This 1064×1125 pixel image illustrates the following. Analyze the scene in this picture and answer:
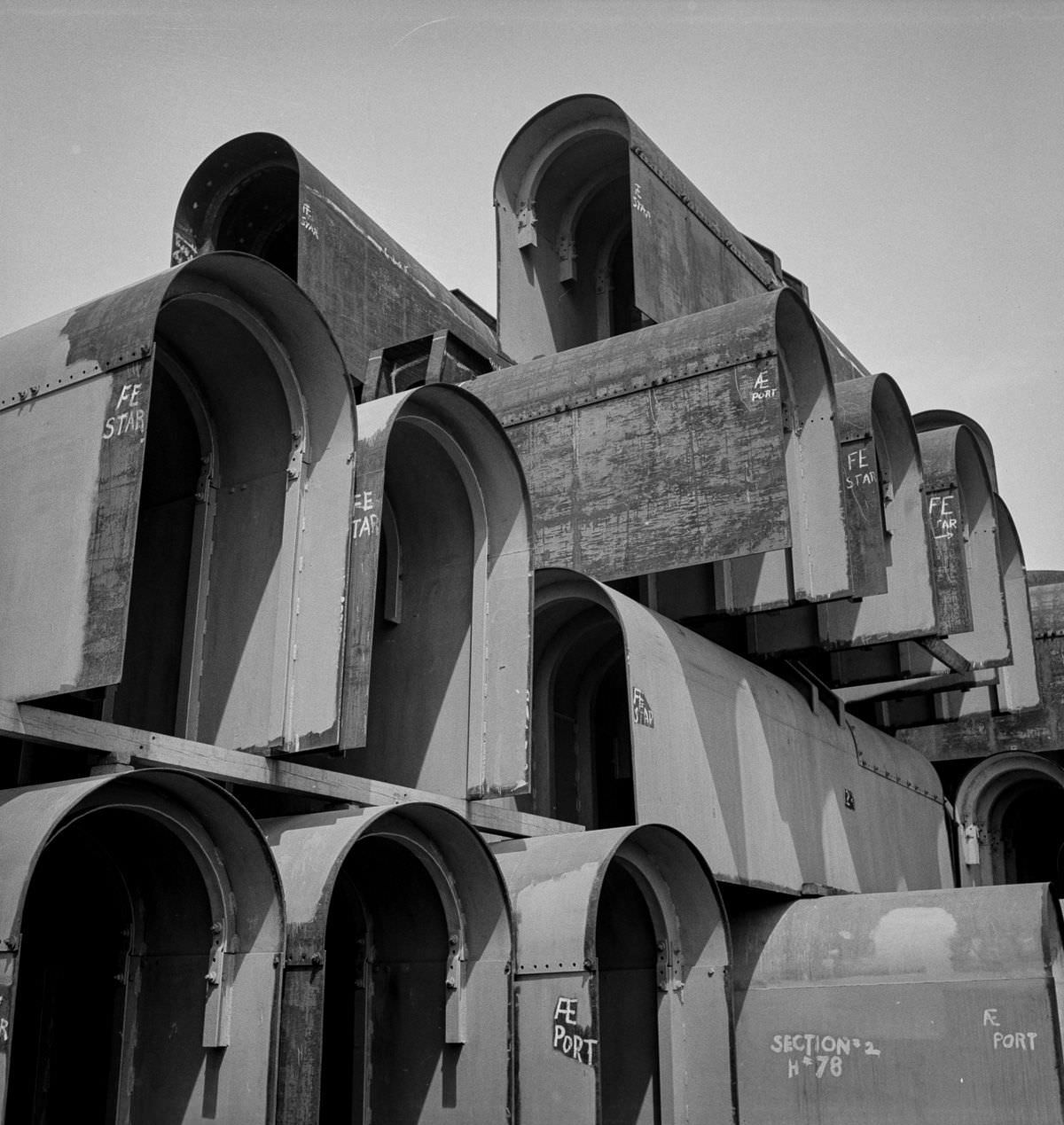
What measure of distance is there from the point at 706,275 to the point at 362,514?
8.65 m

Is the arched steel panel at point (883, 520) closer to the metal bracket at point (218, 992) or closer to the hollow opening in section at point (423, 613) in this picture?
the hollow opening in section at point (423, 613)

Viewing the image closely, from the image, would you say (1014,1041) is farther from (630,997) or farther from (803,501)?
(803,501)

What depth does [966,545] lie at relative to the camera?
16.7 meters

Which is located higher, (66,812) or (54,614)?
(54,614)

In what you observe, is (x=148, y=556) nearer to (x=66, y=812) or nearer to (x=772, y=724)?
(x=66, y=812)

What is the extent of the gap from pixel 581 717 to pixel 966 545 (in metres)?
5.69

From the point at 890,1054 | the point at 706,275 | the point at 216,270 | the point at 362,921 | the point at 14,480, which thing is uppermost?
the point at 706,275

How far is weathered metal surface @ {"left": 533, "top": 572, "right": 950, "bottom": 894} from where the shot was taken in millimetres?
11281

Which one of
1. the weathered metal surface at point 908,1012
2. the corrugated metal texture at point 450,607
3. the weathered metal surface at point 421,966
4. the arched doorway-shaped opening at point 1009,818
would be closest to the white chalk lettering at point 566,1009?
the weathered metal surface at point 421,966

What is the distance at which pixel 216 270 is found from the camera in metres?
8.39

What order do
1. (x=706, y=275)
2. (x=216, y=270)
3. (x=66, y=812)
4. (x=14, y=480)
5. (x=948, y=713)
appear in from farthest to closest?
(x=948, y=713) < (x=706, y=275) < (x=216, y=270) < (x=14, y=480) < (x=66, y=812)

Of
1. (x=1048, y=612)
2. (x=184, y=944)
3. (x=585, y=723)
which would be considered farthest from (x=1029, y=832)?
(x=184, y=944)

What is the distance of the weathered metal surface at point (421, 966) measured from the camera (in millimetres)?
8289

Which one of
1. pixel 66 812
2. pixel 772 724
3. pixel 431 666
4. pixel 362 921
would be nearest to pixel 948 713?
pixel 772 724
